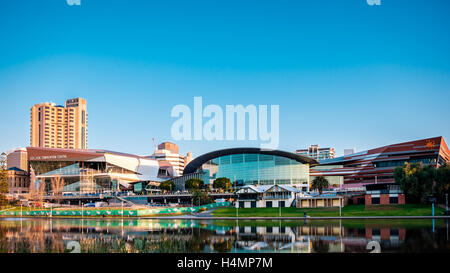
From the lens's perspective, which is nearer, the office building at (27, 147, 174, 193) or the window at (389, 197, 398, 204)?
the window at (389, 197, 398, 204)

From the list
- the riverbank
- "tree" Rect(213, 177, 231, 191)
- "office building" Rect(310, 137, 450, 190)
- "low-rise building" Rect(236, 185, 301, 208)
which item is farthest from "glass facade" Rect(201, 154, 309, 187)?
"low-rise building" Rect(236, 185, 301, 208)

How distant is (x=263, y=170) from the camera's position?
151000 mm

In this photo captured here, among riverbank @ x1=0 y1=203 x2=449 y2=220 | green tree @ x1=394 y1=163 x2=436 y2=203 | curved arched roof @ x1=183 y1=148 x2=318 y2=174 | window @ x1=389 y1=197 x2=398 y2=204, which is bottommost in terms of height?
riverbank @ x1=0 y1=203 x2=449 y2=220

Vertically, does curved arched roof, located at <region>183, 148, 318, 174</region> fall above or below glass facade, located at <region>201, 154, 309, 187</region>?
above

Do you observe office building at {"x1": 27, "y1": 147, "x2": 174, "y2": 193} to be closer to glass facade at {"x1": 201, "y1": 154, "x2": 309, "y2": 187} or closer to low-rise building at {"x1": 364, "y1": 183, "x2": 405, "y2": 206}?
glass facade at {"x1": 201, "y1": 154, "x2": 309, "y2": 187}

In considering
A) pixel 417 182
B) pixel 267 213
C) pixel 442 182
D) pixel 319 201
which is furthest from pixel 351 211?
pixel 442 182

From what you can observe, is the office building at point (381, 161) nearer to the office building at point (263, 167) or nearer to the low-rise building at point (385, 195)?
the office building at point (263, 167)

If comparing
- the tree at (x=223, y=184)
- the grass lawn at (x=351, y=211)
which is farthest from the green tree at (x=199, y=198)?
the tree at (x=223, y=184)

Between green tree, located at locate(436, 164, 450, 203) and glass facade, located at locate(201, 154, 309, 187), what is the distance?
233ft

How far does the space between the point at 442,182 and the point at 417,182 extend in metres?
4.13

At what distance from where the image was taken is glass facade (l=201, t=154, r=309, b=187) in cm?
14925
